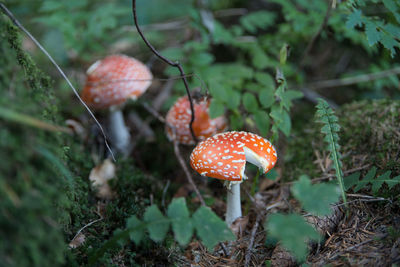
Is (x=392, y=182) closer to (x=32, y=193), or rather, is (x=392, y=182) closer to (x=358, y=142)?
(x=358, y=142)

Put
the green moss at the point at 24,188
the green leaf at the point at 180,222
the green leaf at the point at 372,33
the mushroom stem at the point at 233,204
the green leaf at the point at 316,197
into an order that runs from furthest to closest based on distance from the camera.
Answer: the mushroom stem at the point at 233,204, the green leaf at the point at 372,33, the green leaf at the point at 180,222, the green leaf at the point at 316,197, the green moss at the point at 24,188

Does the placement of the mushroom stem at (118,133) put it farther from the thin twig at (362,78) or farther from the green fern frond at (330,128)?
the thin twig at (362,78)

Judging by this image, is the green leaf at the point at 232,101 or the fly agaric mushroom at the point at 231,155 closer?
the fly agaric mushroom at the point at 231,155

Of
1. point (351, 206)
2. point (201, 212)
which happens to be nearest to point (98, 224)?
point (201, 212)

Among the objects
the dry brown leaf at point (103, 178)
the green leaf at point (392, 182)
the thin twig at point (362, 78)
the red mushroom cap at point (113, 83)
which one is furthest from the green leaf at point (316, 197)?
the thin twig at point (362, 78)

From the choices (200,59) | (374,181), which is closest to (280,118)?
(374,181)

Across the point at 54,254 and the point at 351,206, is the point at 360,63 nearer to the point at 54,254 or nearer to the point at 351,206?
the point at 351,206
